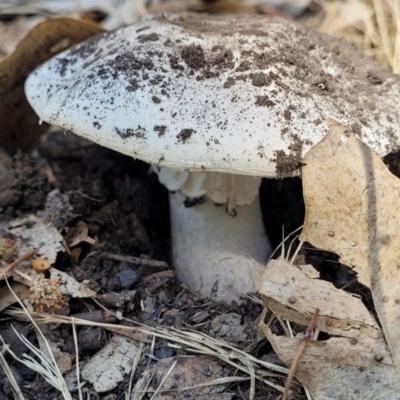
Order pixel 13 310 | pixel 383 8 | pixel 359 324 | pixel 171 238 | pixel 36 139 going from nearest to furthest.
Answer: pixel 359 324, pixel 13 310, pixel 171 238, pixel 36 139, pixel 383 8

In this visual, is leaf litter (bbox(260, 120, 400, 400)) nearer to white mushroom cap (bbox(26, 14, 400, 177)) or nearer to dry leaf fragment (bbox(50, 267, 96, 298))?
white mushroom cap (bbox(26, 14, 400, 177))

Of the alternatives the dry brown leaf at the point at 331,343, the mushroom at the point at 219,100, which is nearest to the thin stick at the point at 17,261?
the mushroom at the point at 219,100

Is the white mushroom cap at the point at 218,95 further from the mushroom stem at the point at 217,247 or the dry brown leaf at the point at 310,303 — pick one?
the mushroom stem at the point at 217,247

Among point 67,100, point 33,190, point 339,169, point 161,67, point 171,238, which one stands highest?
point 161,67

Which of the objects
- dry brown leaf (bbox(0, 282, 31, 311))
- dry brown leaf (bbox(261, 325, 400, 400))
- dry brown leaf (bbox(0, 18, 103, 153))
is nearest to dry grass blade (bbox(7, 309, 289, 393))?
dry brown leaf (bbox(0, 282, 31, 311))

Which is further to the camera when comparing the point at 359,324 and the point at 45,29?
the point at 45,29

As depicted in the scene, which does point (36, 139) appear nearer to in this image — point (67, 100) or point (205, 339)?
point (67, 100)

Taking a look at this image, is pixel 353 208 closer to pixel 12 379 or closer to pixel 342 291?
pixel 342 291

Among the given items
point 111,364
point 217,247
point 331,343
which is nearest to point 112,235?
point 217,247

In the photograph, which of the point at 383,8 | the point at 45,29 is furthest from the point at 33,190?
the point at 383,8
